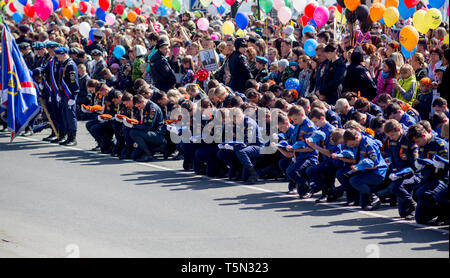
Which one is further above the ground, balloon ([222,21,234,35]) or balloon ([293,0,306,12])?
balloon ([293,0,306,12])

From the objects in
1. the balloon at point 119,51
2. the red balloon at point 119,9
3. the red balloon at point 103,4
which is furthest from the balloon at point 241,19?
the red balloon at point 119,9

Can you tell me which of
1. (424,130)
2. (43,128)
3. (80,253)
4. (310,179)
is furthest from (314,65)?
(80,253)

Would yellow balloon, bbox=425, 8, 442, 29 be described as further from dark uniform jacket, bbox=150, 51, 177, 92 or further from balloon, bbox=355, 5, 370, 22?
dark uniform jacket, bbox=150, 51, 177, 92

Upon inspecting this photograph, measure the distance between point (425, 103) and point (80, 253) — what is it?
6989mm

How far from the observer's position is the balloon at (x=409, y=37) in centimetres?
1484

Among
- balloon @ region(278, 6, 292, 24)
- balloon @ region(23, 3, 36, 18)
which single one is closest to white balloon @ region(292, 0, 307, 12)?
balloon @ region(278, 6, 292, 24)

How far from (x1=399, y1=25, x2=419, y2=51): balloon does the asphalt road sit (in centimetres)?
477

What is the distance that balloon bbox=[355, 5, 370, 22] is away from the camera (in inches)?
629

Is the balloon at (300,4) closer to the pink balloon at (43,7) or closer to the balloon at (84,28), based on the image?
the balloon at (84,28)

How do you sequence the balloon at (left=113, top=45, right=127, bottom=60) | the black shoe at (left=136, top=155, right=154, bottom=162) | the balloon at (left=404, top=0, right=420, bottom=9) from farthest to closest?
the balloon at (left=113, top=45, right=127, bottom=60) → the balloon at (left=404, top=0, right=420, bottom=9) → the black shoe at (left=136, top=155, right=154, bottom=162)

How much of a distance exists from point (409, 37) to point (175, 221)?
7.38 m

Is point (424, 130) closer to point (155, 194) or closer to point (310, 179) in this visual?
point (310, 179)

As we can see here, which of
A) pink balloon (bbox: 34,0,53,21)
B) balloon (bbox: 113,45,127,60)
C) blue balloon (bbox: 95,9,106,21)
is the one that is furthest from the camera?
blue balloon (bbox: 95,9,106,21)

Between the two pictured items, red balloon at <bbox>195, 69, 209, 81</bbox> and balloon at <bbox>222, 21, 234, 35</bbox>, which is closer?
red balloon at <bbox>195, 69, 209, 81</bbox>
